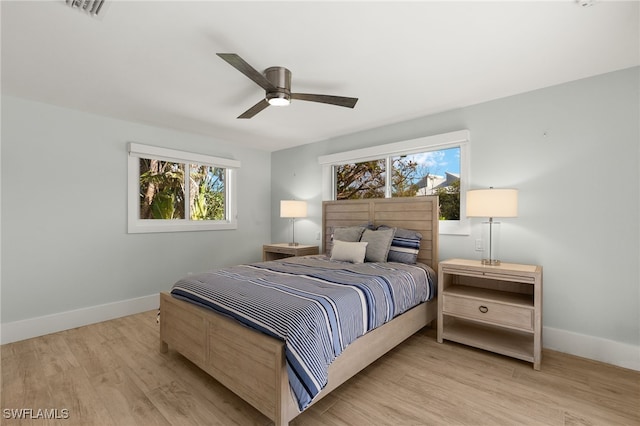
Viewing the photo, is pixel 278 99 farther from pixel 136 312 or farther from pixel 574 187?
pixel 136 312

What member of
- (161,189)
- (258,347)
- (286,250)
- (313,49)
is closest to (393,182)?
(286,250)

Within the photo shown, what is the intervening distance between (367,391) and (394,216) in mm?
2057

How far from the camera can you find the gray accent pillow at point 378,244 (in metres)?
3.19

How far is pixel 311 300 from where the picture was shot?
6.10 feet

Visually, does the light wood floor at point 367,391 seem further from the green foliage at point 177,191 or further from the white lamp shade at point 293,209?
the white lamp shade at point 293,209

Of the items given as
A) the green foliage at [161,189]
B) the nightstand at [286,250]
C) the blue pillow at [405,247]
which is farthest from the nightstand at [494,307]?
the green foliage at [161,189]

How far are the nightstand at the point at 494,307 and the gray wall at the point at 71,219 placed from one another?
133 inches

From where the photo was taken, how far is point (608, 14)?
1761mm

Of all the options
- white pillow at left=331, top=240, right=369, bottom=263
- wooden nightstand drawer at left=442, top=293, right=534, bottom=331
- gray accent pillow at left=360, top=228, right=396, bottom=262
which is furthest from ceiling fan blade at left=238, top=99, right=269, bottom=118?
wooden nightstand drawer at left=442, top=293, right=534, bottom=331

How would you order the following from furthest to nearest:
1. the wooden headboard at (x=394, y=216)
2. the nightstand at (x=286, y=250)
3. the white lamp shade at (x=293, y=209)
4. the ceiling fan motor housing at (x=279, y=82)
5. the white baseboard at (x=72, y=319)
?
the white lamp shade at (x=293, y=209) < the nightstand at (x=286, y=250) < the wooden headboard at (x=394, y=216) < the white baseboard at (x=72, y=319) < the ceiling fan motor housing at (x=279, y=82)

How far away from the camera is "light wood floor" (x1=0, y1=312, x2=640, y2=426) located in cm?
178

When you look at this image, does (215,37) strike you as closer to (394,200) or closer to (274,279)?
(274,279)

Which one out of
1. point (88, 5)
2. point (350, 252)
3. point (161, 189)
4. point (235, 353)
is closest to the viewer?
point (88, 5)

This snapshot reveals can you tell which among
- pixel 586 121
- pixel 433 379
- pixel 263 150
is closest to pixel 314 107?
pixel 263 150
